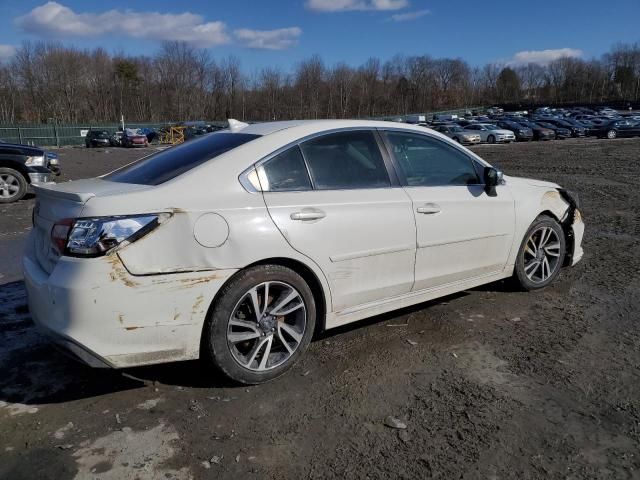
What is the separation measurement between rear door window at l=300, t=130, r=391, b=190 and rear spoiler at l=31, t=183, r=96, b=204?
1.39m

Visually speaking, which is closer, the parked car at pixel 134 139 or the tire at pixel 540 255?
the tire at pixel 540 255

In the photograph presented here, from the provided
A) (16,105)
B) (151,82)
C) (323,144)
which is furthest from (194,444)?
(151,82)

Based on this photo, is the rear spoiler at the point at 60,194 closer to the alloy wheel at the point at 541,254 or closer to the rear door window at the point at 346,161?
the rear door window at the point at 346,161

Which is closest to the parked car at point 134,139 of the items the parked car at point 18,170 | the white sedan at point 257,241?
the parked car at point 18,170

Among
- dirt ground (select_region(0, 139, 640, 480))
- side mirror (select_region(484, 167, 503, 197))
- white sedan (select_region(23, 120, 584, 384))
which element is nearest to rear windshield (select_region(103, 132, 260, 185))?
white sedan (select_region(23, 120, 584, 384))

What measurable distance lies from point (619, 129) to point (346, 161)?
1733 inches

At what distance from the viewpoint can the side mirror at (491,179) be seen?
436cm

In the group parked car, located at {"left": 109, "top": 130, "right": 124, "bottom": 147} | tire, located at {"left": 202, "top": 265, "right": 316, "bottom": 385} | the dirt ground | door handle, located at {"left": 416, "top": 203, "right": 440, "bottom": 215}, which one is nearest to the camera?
the dirt ground

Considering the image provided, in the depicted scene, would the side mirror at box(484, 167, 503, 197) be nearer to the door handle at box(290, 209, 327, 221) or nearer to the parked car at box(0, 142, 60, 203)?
the door handle at box(290, 209, 327, 221)

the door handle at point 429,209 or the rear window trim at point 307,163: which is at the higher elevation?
the rear window trim at point 307,163

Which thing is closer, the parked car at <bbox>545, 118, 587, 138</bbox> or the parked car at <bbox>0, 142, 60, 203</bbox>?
the parked car at <bbox>0, 142, 60, 203</bbox>

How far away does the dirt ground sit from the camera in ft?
8.44

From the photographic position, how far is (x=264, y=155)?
134 inches

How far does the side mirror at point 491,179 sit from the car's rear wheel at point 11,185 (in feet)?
31.9
